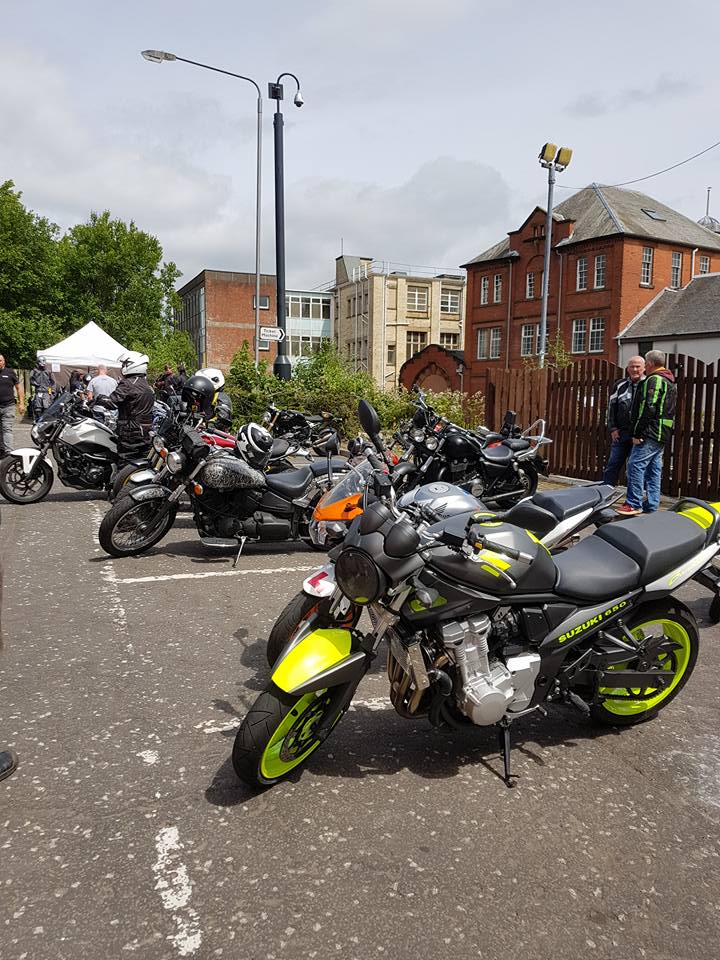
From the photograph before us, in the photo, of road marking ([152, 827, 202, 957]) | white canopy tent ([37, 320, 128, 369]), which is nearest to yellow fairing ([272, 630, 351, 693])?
road marking ([152, 827, 202, 957])

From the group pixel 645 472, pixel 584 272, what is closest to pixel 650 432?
pixel 645 472

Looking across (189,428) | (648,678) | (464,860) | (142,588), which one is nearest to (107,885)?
(464,860)

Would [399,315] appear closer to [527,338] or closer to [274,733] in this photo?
[527,338]

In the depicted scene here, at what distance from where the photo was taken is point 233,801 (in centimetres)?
300

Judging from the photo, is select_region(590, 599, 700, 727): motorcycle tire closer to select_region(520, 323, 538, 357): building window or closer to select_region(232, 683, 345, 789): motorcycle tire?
select_region(232, 683, 345, 789): motorcycle tire

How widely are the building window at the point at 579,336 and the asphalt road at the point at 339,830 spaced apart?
142ft

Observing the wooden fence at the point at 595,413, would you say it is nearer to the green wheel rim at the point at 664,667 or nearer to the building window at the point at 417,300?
the green wheel rim at the point at 664,667

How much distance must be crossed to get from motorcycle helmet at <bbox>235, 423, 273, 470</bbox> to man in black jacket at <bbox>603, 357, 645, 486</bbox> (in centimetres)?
421

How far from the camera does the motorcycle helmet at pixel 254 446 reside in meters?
7.99

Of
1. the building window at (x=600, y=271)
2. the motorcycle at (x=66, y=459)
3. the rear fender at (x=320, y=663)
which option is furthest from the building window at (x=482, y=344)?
the rear fender at (x=320, y=663)

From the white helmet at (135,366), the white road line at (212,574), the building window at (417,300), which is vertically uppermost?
the building window at (417,300)

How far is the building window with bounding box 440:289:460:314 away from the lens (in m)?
71.4

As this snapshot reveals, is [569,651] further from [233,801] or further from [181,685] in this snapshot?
[181,685]

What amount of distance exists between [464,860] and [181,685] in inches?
77.0
